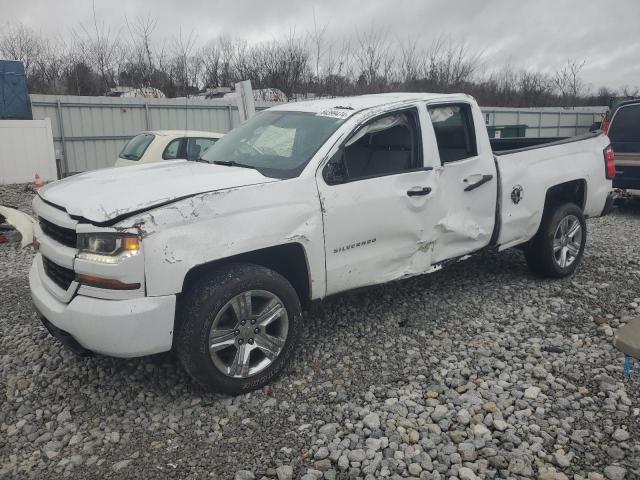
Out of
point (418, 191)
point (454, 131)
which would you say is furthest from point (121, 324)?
point (454, 131)

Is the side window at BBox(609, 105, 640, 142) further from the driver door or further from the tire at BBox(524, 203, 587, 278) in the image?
the driver door

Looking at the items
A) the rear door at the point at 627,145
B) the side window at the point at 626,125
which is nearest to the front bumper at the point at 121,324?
the rear door at the point at 627,145

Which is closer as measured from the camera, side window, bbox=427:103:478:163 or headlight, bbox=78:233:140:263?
headlight, bbox=78:233:140:263

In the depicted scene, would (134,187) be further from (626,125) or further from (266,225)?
(626,125)

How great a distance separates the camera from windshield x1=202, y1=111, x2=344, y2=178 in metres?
3.52

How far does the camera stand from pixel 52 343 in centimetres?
390

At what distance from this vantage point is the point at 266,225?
312 centimetres

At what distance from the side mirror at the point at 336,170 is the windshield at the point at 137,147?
6.29 metres

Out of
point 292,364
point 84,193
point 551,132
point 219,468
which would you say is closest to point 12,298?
point 84,193

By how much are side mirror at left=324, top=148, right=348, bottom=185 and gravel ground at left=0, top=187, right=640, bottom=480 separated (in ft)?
4.09

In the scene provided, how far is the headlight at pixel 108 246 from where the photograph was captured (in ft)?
9.02

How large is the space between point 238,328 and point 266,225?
64 centimetres

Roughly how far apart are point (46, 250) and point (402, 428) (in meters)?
2.34

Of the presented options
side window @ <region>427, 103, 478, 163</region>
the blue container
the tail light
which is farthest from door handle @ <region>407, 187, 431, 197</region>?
the blue container
